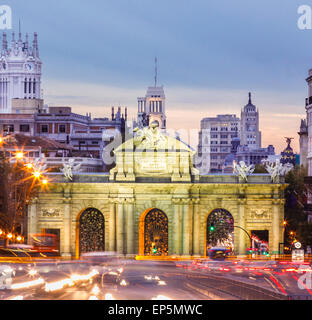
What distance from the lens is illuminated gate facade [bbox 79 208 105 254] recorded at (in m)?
88.1

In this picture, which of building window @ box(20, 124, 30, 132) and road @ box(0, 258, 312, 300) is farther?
building window @ box(20, 124, 30, 132)

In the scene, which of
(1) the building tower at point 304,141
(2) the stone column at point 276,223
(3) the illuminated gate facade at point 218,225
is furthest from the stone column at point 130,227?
(1) the building tower at point 304,141

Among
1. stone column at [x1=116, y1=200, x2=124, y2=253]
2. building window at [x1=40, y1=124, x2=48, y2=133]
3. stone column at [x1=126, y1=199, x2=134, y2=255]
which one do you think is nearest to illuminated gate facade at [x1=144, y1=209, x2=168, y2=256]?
stone column at [x1=126, y1=199, x2=134, y2=255]

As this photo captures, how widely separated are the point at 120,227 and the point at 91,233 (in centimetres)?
313

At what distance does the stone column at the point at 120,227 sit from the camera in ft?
285

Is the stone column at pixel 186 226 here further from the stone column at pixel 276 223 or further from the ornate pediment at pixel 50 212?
the ornate pediment at pixel 50 212

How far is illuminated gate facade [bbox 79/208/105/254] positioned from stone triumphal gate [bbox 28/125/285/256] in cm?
9

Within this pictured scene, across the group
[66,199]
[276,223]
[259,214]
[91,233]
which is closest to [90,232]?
[91,233]

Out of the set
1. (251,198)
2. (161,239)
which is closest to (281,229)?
(251,198)

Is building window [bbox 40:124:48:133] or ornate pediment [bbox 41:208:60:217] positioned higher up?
building window [bbox 40:124:48:133]

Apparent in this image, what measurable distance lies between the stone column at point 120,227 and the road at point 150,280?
2.34 meters

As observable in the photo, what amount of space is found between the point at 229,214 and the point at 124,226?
384 inches

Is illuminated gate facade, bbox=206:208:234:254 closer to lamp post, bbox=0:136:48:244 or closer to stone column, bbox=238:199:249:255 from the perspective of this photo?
stone column, bbox=238:199:249:255
